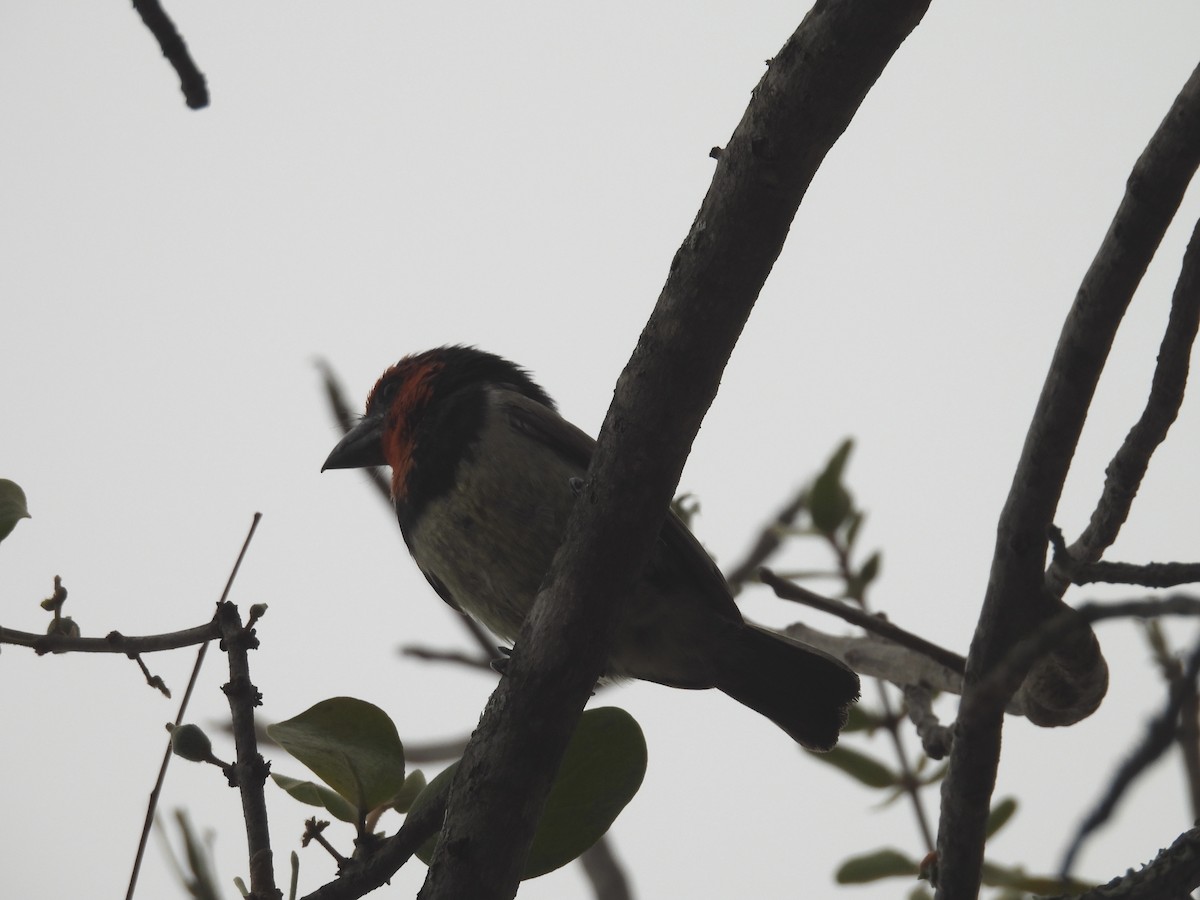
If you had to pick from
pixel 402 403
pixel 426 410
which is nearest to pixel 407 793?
pixel 426 410

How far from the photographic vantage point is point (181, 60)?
2.62 meters

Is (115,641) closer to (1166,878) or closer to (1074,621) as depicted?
(1074,621)

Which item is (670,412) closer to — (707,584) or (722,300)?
(722,300)

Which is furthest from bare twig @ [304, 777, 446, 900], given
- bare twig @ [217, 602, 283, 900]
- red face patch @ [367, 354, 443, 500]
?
red face patch @ [367, 354, 443, 500]

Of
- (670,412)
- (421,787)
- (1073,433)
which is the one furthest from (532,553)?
(1073,433)

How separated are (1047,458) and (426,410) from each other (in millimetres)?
2520

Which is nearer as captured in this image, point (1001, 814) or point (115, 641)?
point (115, 641)

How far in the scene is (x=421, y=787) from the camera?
256 centimetres

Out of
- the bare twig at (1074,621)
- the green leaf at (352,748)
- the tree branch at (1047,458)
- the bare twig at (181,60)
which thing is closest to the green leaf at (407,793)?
the green leaf at (352,748)

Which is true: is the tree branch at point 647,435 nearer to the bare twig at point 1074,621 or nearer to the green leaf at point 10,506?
the green leaf at point 10,506

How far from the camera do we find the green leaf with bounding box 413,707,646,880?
244 centimetres

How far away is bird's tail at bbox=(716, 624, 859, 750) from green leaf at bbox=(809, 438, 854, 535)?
1.40ft

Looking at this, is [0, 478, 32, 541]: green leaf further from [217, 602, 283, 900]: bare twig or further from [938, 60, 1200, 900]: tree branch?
[938, 60, 1200, 900]: tree branch

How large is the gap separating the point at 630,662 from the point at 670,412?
168 cm
